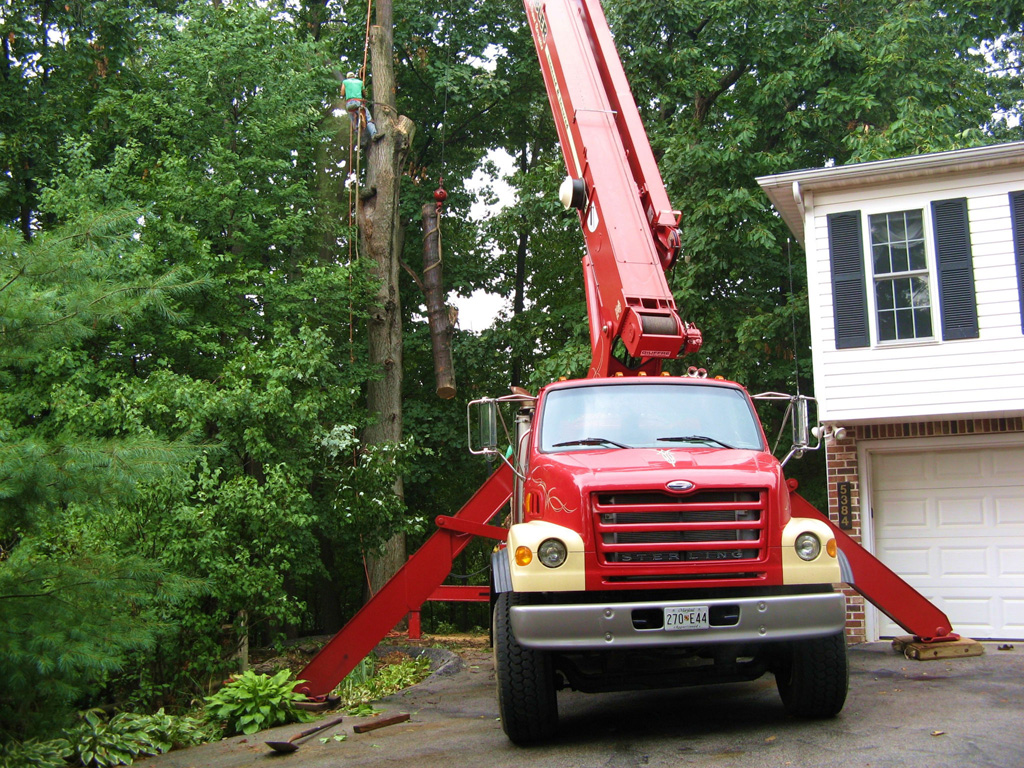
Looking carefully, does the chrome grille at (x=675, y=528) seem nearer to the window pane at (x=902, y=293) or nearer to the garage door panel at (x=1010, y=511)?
the window pane at (x=902, y=293)

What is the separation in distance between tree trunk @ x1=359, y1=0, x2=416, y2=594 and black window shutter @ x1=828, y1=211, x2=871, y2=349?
864 cm

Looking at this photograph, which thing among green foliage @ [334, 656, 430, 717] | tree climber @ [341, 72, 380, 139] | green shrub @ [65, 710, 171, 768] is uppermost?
tree climber @ [341, 72, 380, 139]

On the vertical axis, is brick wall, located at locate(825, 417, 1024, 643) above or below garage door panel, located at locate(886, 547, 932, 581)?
above

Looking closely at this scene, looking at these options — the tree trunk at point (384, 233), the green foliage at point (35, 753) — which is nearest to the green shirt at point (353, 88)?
the tree trunk at point (384, 233)

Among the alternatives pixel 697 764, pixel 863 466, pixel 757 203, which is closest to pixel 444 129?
pixel 757 203

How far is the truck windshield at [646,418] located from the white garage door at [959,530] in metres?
5.76

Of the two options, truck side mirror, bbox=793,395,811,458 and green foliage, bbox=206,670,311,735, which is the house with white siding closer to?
truck side mirror, bbox=793,395,811,458

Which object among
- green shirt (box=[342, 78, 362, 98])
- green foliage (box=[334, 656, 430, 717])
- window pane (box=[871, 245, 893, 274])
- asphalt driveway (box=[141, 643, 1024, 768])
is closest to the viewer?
asphalt driveway (box=[141, 643, 1024, 768])

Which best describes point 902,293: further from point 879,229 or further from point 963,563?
point 963,563

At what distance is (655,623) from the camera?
19.4 feet

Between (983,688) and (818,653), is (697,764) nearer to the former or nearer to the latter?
(818,653)

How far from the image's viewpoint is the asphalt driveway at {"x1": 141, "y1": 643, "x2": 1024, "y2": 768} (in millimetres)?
5668

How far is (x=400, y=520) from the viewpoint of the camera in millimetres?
14125

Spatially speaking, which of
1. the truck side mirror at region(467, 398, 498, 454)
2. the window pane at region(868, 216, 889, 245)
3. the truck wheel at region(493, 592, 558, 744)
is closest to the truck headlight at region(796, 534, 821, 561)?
the truck wheel at region(493, 592, 558, 744)
